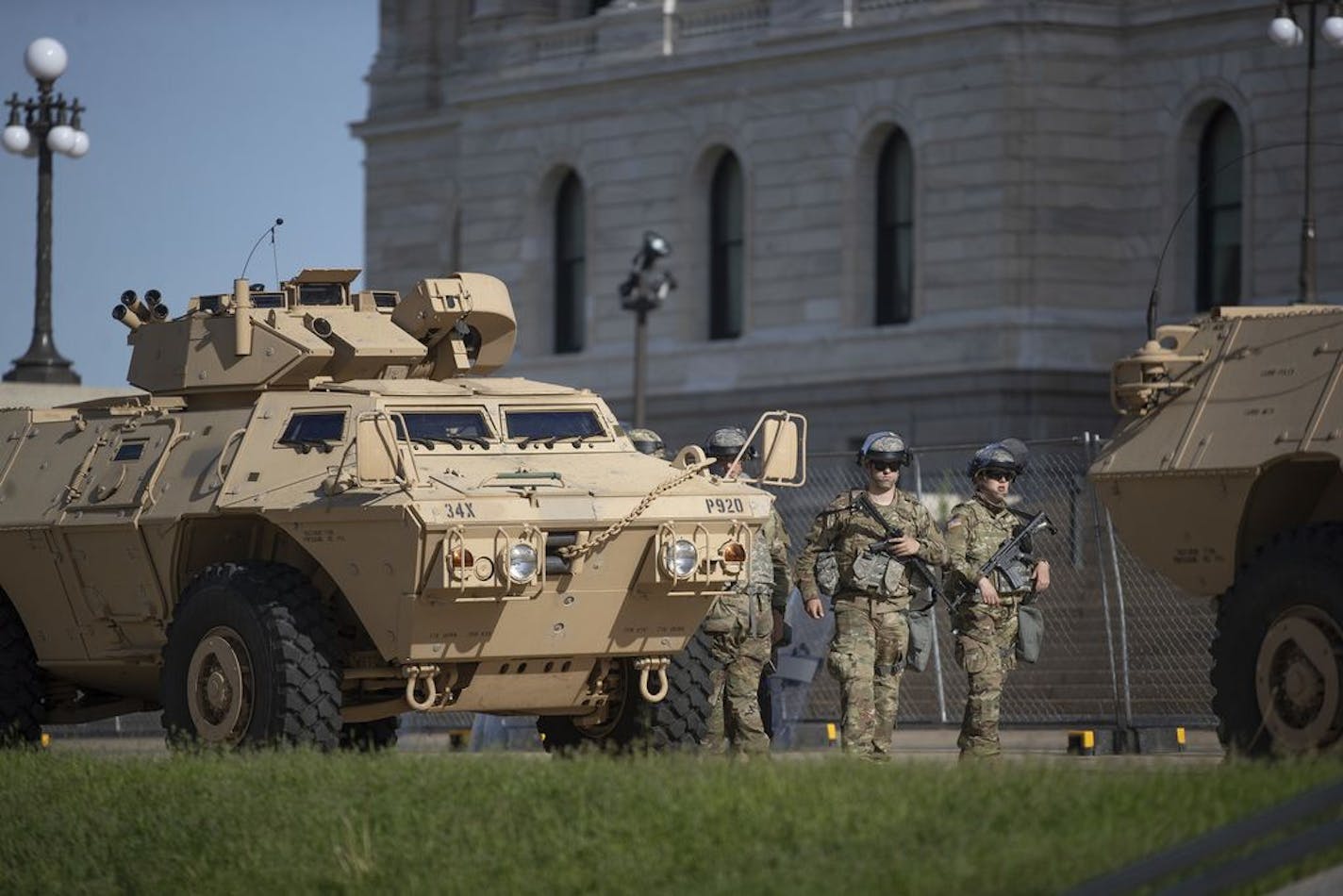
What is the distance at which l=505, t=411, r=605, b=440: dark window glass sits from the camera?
62.8ft

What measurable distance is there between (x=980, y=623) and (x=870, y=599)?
0.61m

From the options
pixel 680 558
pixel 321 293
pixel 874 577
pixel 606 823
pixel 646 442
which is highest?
pixel 321 293

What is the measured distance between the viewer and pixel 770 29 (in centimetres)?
5594

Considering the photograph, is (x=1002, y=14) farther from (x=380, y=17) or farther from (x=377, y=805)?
(x=377, y=805)

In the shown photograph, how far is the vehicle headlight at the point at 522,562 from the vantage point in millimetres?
17750

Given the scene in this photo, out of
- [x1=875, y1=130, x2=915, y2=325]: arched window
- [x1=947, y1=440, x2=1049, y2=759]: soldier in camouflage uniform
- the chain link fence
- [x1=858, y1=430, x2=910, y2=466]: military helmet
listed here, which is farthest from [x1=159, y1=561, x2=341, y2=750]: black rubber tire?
[x1=875, y1=130, x2=915, y2=325]: arched window

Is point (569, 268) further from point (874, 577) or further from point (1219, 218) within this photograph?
point (874, 577)

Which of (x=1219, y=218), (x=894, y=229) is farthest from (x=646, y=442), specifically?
(x=894, y=229)

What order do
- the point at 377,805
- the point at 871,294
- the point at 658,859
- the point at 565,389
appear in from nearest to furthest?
1. the point at 658,859
2. the point at 377,805
3. the point at 565,389
4. the point at 871,294

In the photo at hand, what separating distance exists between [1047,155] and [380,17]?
63.5 ft

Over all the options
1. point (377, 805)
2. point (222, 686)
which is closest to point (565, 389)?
point (222, 686)

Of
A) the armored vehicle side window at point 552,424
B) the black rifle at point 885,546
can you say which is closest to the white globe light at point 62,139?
the armored vehicle side window at point 552,424

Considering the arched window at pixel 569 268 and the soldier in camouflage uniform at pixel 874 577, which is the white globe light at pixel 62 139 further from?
the arched window at pixel 569 268

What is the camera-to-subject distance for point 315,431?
19109mm
